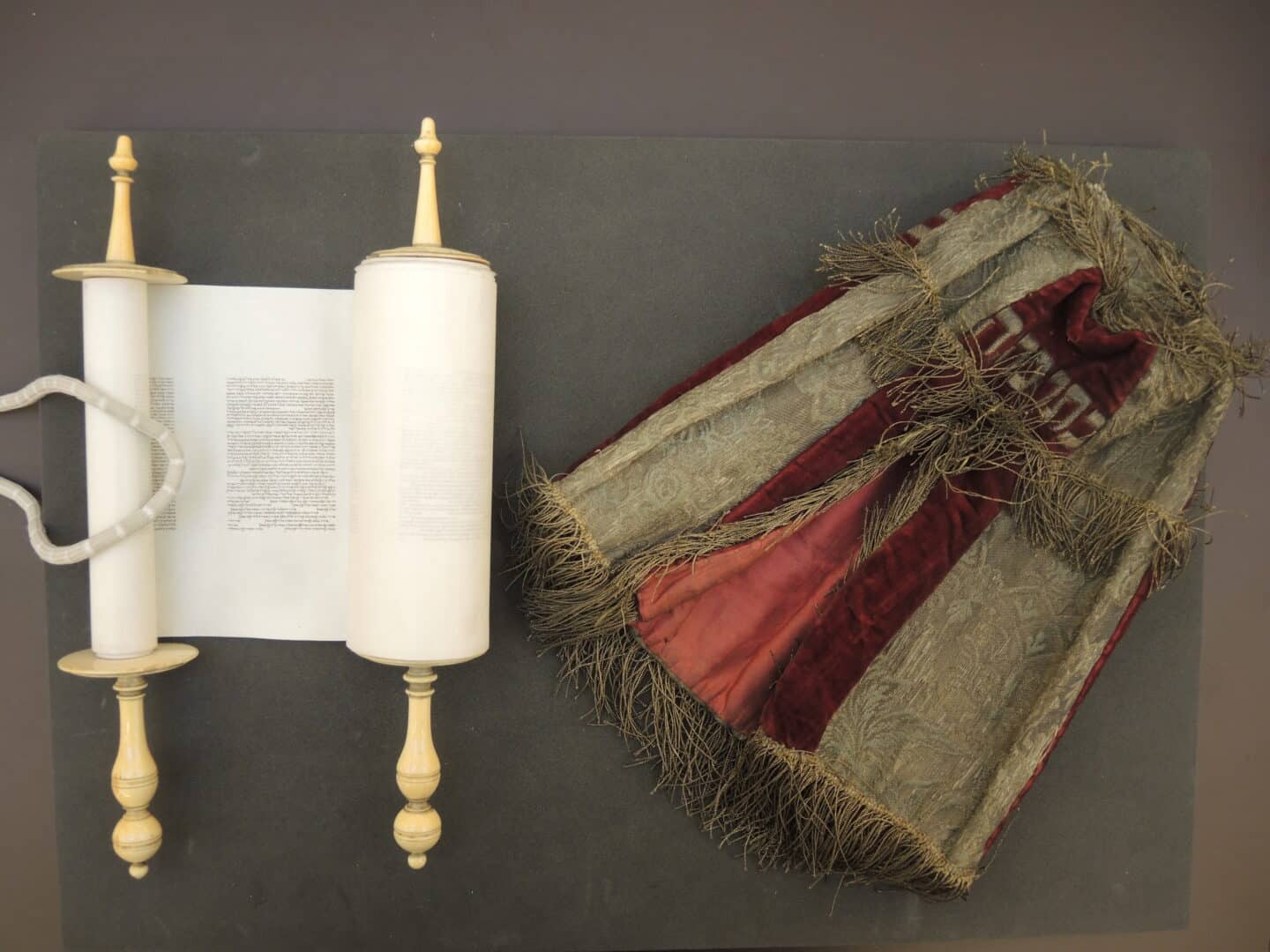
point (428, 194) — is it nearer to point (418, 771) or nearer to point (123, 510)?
point (123, 510)

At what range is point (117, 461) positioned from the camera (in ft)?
3.31

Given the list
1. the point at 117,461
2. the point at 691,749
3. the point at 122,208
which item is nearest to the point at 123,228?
the point at 122,208

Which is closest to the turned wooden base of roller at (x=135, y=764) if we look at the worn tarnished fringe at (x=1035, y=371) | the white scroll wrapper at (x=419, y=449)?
the white scroll wrapper at (x=419, y=449)

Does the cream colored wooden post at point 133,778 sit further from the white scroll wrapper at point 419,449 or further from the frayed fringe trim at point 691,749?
the frayed fringe trim at point 691,749

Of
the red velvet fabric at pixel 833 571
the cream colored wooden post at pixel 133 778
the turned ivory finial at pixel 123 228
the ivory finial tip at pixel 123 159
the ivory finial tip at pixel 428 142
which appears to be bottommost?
the cream colored wooden post at pixel 133 778

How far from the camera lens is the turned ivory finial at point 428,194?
101 cm

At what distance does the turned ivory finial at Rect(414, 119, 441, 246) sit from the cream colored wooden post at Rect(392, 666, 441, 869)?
58 cm

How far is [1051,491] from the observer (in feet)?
3.56

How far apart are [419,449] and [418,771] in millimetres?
439

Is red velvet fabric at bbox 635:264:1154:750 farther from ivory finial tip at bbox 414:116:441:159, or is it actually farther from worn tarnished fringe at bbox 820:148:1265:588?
ivory finial tip at bbox 414:116:441:159

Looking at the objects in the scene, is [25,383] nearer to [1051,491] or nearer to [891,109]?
[891,109]

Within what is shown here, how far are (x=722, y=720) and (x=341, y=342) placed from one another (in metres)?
0.78

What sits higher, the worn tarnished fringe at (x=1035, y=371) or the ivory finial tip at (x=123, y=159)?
the ivory finial tip at (x=123, y=159)

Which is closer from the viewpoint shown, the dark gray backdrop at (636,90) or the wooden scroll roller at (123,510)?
the wooden scroll roller at (123,510)
